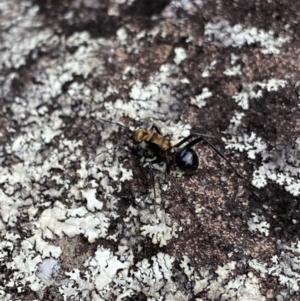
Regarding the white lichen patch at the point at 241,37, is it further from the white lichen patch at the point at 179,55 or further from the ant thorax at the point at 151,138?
the ant thorax at the point at 151,138

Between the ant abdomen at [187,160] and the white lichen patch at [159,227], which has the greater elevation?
the ant abdomen at [187,160]

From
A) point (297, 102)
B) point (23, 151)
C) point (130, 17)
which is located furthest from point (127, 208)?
point (130, 17)

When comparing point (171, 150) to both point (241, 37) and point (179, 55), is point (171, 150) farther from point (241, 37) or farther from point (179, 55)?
point (241, 37)

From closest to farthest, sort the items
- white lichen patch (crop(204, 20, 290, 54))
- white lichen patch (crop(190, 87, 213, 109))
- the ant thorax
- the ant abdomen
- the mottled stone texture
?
1. the mottled stone texture
2. the ant abdomen
3. the ant thorax
4. white lichen patch (crop(190, 87, 213, 109))
5. white lichen patch (crop(204, 20, 290, 54))

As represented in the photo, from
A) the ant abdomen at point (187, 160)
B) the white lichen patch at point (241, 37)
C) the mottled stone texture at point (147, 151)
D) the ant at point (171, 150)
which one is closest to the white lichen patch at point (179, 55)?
the mottled stone texture at point (147, 151)

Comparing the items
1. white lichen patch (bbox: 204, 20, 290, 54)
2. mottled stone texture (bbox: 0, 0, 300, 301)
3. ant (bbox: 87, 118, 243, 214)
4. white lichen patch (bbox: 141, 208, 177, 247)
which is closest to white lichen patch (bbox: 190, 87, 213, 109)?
mottled stone texture (bbox: 0, 0, 300, 301)

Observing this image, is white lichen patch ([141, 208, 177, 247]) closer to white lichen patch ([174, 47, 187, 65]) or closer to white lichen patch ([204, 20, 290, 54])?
white lichen patch ([174, 47, 187, 65])
